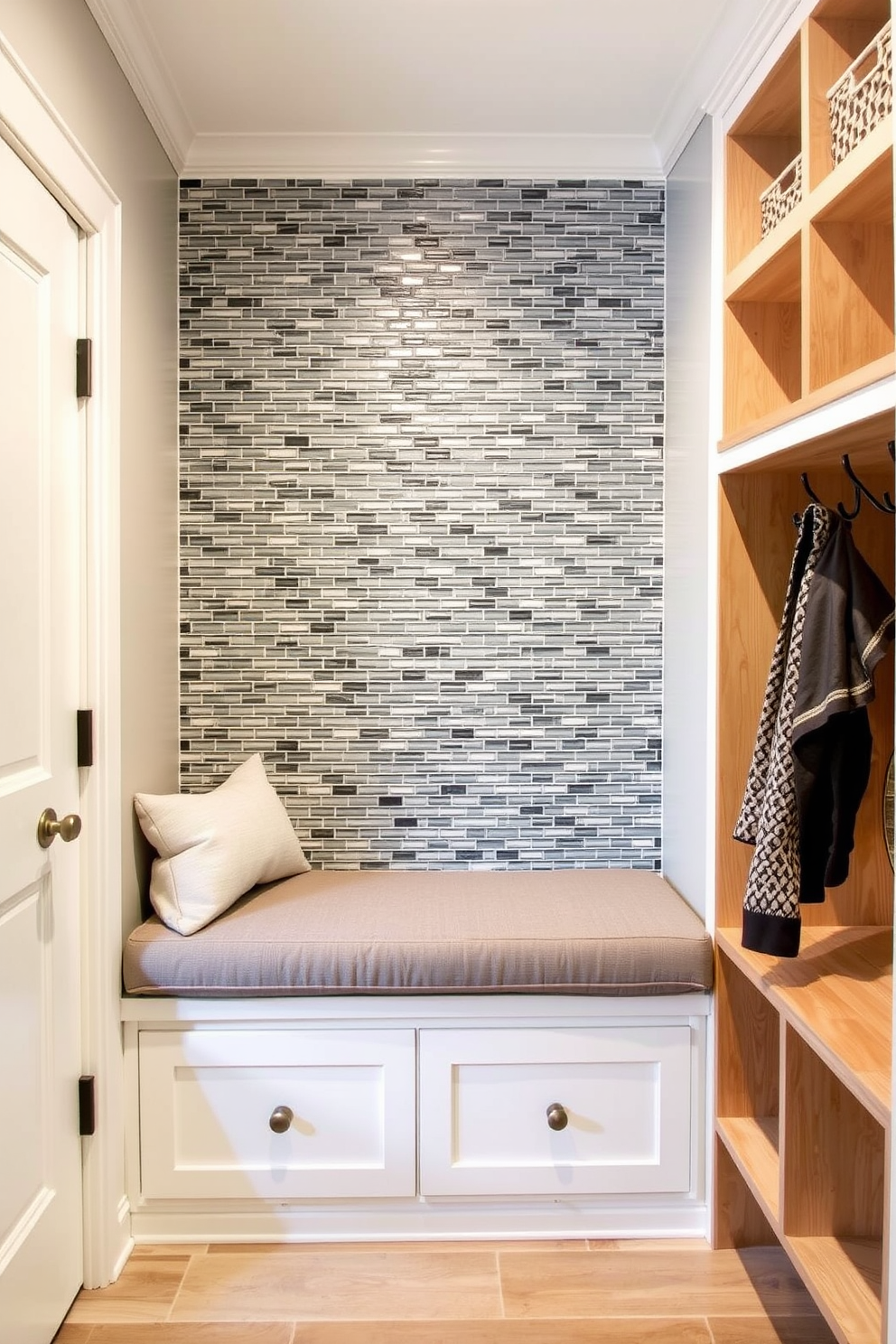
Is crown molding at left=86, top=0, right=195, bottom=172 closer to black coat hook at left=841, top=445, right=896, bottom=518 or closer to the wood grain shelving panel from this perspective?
black coat hook at left=841, top=445, right=896, bottom=518

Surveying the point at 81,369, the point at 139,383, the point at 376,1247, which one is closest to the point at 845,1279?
the point at 376,1247

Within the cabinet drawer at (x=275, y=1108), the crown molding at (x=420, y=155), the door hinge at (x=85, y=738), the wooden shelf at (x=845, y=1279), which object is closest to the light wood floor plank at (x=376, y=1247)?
the cabinet drawer at (x=275, y=1108)

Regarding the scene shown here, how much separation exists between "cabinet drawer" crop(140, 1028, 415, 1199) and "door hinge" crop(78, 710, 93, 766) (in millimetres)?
637

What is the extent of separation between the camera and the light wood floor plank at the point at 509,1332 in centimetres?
177

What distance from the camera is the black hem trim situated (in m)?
1.65

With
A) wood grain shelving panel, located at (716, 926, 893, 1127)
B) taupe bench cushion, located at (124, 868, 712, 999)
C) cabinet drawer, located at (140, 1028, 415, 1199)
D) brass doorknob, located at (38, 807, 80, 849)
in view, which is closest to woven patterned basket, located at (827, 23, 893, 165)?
wood grain shelving panel, located at (716, 926, 893, 1127)

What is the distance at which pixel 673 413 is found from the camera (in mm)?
2461

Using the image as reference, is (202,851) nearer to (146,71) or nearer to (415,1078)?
(415,1078)

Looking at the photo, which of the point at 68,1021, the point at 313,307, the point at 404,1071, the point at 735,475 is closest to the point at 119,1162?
the point at 68,1021

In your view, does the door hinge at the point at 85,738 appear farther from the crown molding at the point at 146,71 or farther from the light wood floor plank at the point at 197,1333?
the crown molding at the point at 146,71

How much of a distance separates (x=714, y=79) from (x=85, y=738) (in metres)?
1.94

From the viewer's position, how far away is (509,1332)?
5.88 ft

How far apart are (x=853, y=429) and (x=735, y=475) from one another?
21.7 inches

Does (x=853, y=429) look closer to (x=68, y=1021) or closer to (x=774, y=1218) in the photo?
(x=774, y=1218)
